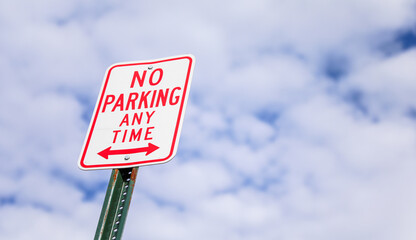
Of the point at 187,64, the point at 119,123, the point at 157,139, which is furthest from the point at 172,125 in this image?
the point at 187,64

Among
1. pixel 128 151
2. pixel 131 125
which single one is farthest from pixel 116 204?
pixel 131 125

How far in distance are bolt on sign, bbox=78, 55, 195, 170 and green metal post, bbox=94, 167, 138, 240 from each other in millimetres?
91

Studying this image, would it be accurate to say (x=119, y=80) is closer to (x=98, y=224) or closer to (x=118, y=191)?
(x=118, y=191)

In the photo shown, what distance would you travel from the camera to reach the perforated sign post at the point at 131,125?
2.89 meters

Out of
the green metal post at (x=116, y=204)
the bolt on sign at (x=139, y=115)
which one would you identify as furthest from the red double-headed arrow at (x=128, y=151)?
the green metal post at (x=116, y=204)

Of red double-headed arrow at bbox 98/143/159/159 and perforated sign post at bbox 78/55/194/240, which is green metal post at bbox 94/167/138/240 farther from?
red double-headed arrow at bbox 98/143/159/159

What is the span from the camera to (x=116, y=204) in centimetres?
287

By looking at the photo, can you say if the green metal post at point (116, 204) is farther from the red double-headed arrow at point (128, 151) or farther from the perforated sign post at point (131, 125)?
the red double-headed arrow at point (128, 151)

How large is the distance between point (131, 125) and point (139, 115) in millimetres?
92

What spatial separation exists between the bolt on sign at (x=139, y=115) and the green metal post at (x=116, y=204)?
91 millimetres

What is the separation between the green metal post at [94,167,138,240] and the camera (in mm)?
2767

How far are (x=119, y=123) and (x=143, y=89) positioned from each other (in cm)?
34

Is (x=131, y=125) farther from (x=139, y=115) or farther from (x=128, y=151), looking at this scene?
(x=128, y=151)

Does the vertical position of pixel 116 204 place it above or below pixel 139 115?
below
